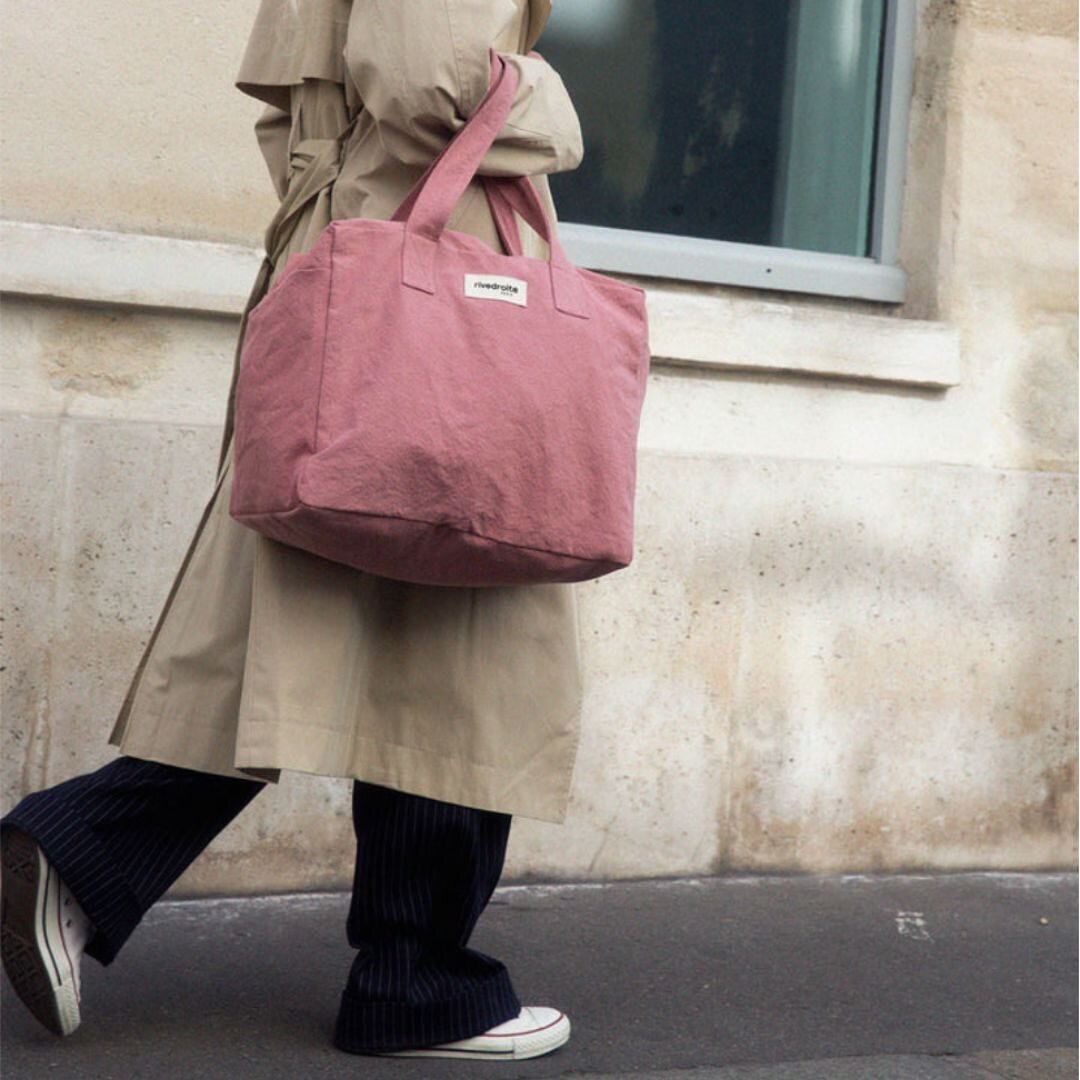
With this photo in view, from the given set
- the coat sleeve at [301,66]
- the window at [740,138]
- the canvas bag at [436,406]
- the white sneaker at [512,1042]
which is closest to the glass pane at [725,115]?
the window at [740,138]

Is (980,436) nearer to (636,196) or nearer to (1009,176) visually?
(1009,176)

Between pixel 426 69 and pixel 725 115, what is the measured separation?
2328mm

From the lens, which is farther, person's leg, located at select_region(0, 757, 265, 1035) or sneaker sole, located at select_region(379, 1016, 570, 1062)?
sneaker sole, located at select_region(379, 1016, 570, 1062)

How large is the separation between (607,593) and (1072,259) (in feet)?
5.11

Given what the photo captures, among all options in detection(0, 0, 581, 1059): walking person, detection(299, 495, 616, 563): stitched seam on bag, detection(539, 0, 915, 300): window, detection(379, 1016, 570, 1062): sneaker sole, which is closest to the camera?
detection(299, 495, 616, 563): stitched seam on bag

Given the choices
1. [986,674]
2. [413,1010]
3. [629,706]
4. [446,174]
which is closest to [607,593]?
[629,706]

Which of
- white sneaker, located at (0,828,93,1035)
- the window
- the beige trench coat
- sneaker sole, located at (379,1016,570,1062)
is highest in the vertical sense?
the window

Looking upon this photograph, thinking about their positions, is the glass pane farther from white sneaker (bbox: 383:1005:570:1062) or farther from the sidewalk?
white sneaker (bbox: 383:1005:570:1062)

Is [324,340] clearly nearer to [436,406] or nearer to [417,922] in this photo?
[436,406]

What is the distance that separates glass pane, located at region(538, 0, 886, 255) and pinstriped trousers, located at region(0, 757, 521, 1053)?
2.08 m

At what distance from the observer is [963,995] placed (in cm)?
363

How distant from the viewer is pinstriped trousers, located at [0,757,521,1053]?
2.84 metres

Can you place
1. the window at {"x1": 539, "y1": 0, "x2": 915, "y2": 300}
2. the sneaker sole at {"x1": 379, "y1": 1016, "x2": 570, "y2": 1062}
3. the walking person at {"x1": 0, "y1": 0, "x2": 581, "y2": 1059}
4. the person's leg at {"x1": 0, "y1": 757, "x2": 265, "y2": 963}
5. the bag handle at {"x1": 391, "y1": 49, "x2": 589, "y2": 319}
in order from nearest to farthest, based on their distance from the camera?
the bag handle at {"x1": 391, "y1": 49, "x2": 589, "y2": 319} < the walking person at {"x1": 0, "y1": 0, "x2": 581, "y2": 1059} < the person's leg at {"x1": 0, "y1": 757, "x2": 265, "y2": 963} < the sneaker sole at {"x1": 379, "y1": 1016, "x2": 570, "y2": 1062} < the window at {"x1": 539, "y1": 0, "x2": 915, "y2": 300}

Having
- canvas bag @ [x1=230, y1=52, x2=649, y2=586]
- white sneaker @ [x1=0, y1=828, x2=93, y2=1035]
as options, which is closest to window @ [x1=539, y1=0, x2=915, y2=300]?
canvas bag @ [x1=230, y1=52, x2=649, y2=586]
